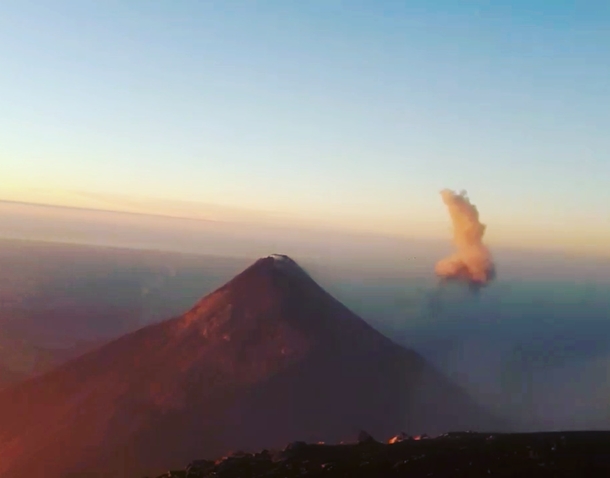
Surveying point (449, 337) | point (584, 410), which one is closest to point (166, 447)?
point (584, 410)

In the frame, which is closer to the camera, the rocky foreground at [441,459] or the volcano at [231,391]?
the rocky foreground at [441,459]

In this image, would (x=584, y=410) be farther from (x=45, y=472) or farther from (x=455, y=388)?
(x=45, y=472)

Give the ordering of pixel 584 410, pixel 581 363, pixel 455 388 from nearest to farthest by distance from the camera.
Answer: pixel 455 388
pixel 584 410
pixel 581 363

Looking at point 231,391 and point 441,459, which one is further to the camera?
point 231,391

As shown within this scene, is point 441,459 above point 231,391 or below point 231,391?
above
